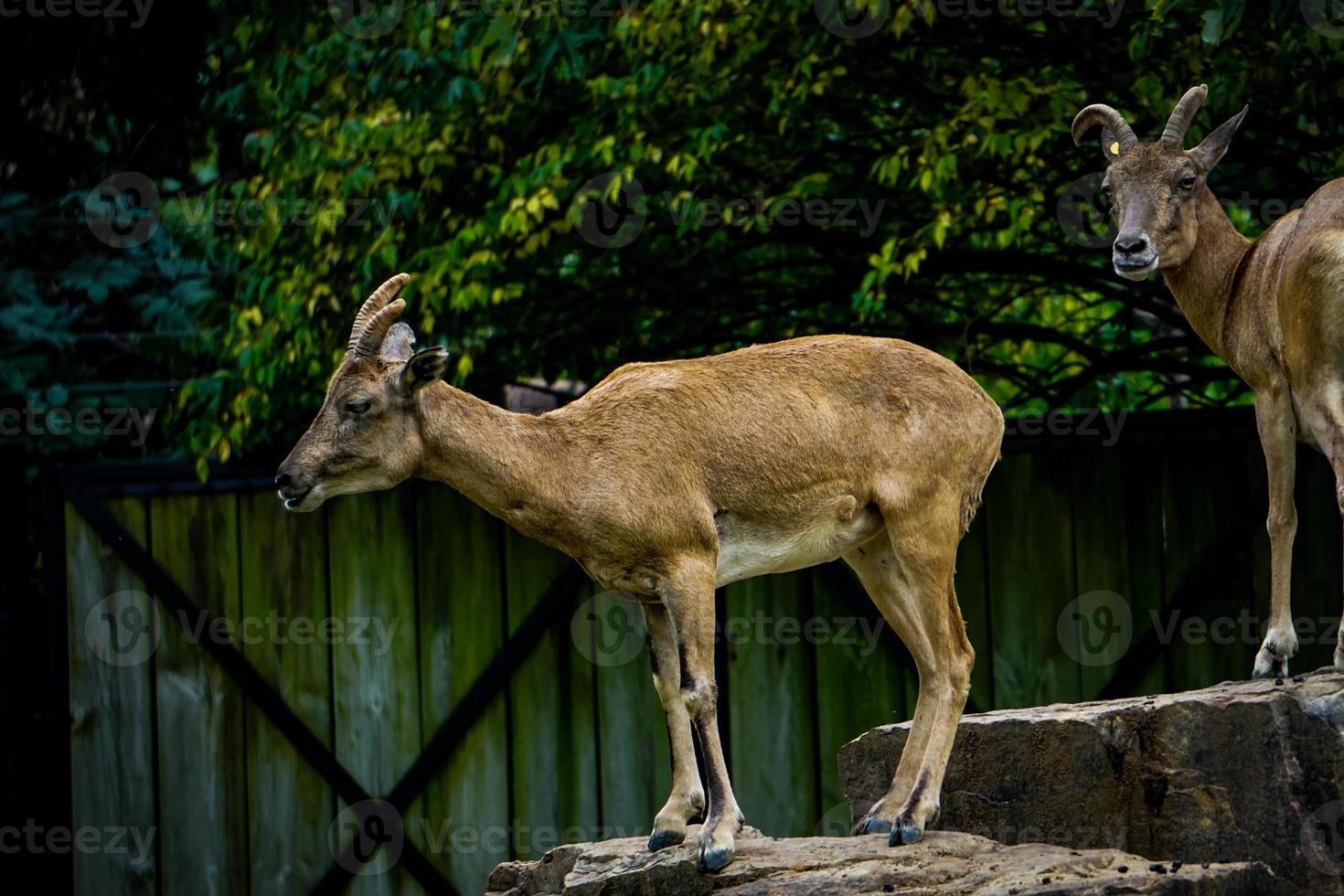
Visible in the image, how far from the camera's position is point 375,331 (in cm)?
652

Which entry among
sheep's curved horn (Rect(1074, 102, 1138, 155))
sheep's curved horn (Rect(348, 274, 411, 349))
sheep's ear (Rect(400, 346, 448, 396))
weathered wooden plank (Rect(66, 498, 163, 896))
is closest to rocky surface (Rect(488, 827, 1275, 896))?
sheep's ear (Rect(400, 346, 448, 396))

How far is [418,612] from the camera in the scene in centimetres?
1001

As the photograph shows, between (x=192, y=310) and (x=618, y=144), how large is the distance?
16.2ft

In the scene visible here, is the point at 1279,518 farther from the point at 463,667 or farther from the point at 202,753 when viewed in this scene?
the point at 202,753

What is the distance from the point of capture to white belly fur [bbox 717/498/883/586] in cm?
662

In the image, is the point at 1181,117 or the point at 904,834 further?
the point at 1181,117

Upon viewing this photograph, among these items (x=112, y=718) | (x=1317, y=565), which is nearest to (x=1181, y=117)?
(x=1317, y=565)

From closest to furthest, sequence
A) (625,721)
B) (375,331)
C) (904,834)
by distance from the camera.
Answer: (904,834) → (375,331) → (625,721)

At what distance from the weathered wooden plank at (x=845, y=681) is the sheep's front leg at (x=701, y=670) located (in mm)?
3296

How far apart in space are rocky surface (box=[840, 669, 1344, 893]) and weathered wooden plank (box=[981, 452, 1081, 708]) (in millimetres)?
2350

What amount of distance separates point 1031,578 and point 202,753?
4933 mm

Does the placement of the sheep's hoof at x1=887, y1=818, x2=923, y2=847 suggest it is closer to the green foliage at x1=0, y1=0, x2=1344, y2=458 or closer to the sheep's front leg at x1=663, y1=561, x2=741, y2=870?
the sheep's front leg at x1=663, y1=561, x2=741, y2=870

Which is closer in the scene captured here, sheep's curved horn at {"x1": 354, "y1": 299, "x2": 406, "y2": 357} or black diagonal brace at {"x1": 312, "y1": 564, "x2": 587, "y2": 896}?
sheep's curved horn at {"x1": 354, "y1": 299, "x2": 406, "y2": 357}

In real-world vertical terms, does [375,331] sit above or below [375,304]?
below
